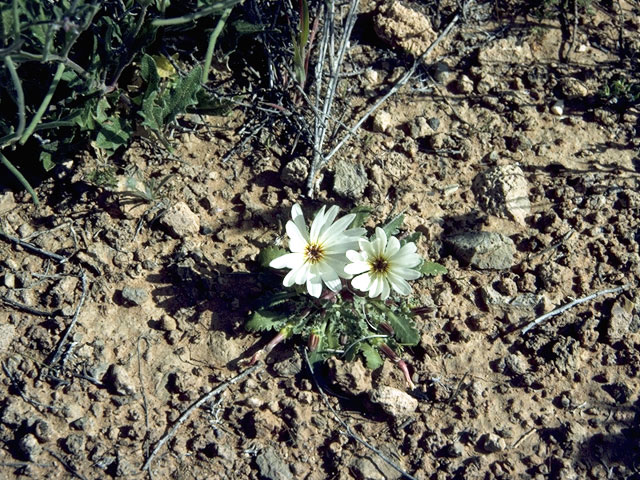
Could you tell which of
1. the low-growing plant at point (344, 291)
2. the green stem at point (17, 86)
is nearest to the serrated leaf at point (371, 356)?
the low-growing plant at point (344, 291)

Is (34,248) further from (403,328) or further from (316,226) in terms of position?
(403,328)

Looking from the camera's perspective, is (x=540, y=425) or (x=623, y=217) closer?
(x=540, y=425)

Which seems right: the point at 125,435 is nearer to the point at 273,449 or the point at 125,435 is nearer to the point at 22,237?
→ the point at 273,449

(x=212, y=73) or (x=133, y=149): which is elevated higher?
(x=212, y=73)

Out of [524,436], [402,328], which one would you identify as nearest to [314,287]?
[402,328]

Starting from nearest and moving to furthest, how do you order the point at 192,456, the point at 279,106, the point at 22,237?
the point at 192,456 → the point at 22,237 → the point at 279,106

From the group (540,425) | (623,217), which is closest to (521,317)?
(540,425)

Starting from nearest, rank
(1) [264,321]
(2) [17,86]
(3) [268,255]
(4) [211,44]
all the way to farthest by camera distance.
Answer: (2) [17,86]
(4) [211,44]
(1) [264,321]
(3) [268,255]
